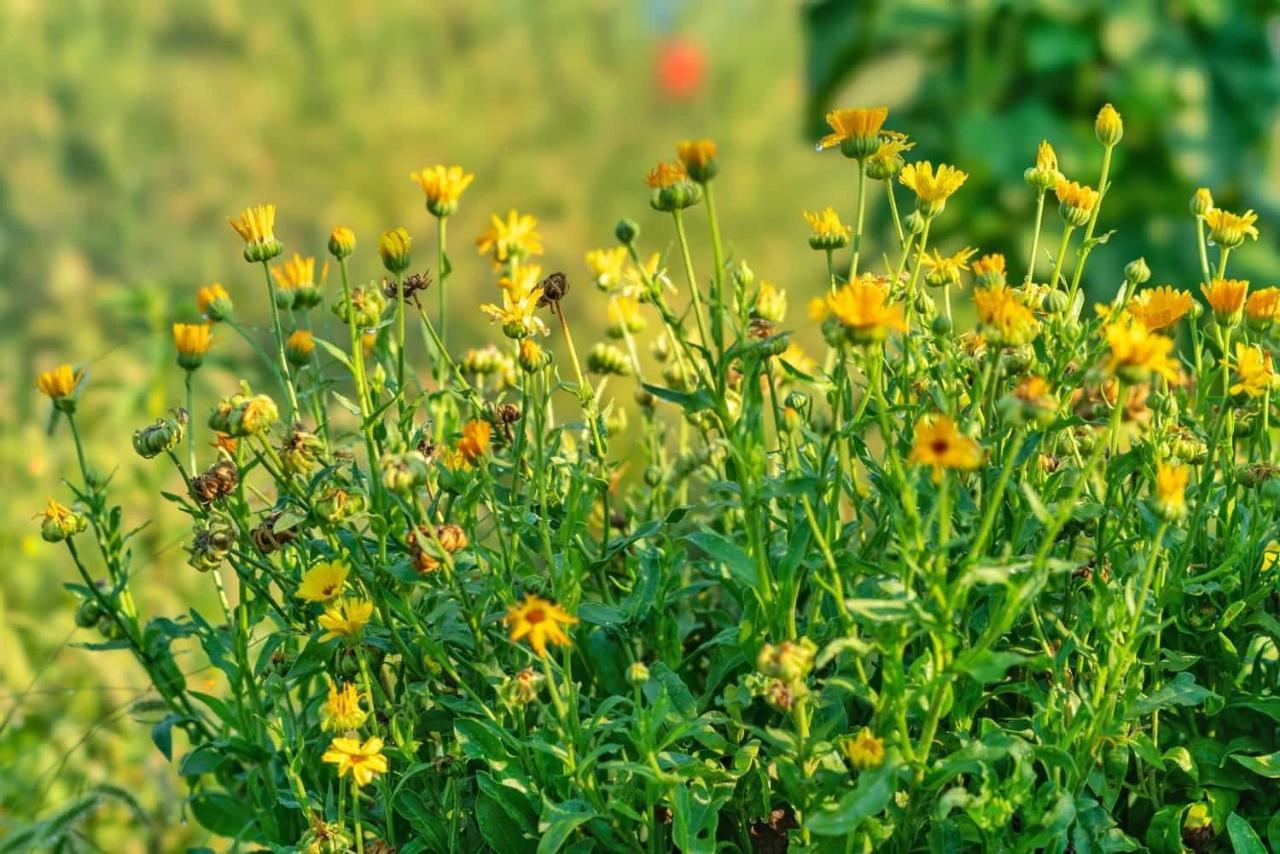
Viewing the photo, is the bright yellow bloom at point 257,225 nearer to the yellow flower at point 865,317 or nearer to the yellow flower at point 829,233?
the yellow flower at point 829,233

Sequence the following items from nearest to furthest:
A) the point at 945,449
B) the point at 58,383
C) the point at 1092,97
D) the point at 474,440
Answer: the point at 945,449, the point at 474,440, the point at 58,383, the point at 1092,97

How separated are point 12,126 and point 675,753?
502cm

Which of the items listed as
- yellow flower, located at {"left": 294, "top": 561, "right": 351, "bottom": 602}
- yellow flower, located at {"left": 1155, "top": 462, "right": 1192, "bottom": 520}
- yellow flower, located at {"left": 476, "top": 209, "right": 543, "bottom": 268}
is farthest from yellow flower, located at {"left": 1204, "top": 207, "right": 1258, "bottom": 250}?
yellow flower, located at {"left": 294, "top": 561, "right": 351, "bottom": 602}

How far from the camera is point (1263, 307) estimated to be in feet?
4.47

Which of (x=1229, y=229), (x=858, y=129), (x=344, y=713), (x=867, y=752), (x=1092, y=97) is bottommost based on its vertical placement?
(x=867, y=752)

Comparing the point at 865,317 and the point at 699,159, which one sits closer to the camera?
the point at 865,317

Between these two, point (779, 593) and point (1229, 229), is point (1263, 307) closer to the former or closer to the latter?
point (1229, 229)

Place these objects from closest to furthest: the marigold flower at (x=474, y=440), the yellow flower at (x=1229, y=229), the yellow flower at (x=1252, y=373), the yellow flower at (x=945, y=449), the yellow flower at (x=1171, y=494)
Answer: the yellow flower at (x=945, y=449) → the yellow flower at (x=1171, y=494) → the marigold flower at (x=474, y=440) → the yellow flower at (x=1252, y=373) → the yellow flower at (x=1229, y=229)

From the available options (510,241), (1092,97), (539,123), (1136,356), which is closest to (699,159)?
(1136,356)

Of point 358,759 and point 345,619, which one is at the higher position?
point 345,619

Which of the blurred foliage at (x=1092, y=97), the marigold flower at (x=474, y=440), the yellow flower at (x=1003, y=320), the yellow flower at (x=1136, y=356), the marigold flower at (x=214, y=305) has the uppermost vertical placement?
the blurred foliage at (x=1092, y=97)

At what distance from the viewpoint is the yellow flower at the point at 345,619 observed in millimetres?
1271

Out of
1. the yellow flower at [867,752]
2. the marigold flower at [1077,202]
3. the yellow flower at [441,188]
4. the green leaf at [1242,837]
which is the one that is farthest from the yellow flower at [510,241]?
the green leaf at [1242,837]

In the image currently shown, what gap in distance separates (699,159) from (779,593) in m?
0.34
